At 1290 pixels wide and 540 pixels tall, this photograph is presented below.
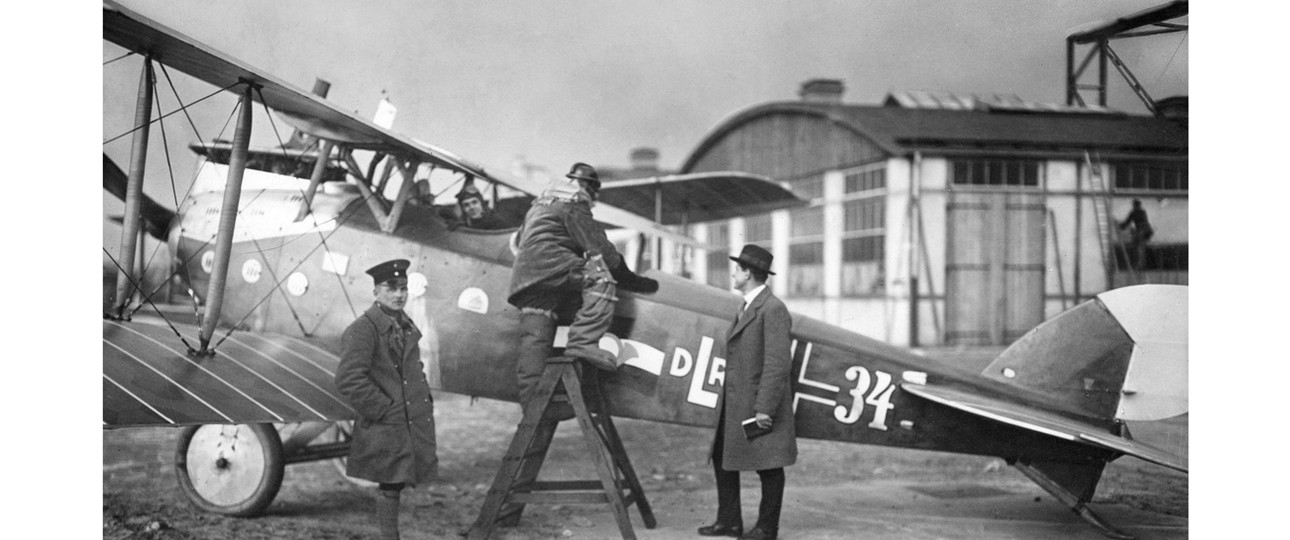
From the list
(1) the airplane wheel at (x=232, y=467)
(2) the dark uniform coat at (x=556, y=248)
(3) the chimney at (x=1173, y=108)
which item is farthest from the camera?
(3) the chimney at (x=1173, y=108)

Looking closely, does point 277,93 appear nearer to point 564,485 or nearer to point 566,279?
point 566,279

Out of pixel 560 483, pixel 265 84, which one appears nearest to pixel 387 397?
pixel 560 483

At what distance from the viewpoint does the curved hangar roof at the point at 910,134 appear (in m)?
5.75

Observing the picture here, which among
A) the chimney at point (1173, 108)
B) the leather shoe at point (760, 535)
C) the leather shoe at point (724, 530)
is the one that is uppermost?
the chimney at point (1173, 108)

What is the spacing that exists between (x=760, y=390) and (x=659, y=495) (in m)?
1.98

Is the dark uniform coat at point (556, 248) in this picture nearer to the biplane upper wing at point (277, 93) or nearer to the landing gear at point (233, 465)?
the biplane upper wing at point (277, 93)

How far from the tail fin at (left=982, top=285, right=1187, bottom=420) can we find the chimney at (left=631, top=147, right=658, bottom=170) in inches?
129

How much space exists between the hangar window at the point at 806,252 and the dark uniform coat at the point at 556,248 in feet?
11.7

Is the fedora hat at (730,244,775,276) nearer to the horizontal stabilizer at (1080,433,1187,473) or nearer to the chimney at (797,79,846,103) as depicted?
the chimney at (797,79,846,103)

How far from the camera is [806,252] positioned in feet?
26.8

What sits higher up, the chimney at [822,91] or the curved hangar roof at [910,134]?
the chimney at [822,91]

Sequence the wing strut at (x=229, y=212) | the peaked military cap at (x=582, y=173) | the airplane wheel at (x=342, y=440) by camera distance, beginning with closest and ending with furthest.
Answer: the wing strut at (x=229, y=212), the peaked military cap at (x=582, y=173), the airplane wheel at (x=342, y=440)

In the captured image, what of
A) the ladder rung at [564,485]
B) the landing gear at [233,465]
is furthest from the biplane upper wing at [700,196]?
the landing gear at [233,465]
